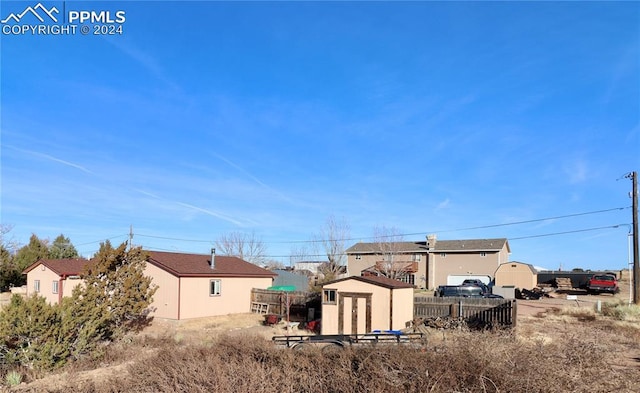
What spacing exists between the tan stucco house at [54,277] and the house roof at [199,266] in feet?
35.3

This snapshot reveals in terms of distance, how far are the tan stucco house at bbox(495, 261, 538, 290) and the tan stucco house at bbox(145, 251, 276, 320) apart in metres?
27.1

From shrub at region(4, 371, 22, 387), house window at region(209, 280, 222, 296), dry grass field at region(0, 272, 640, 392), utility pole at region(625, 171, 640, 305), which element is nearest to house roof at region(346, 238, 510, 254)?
utility pole at region(625, 171, 640, 305)

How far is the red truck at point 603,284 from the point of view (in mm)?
39406

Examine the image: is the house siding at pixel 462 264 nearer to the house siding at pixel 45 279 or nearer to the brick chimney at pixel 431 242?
the brick chimney at pixel 431 242

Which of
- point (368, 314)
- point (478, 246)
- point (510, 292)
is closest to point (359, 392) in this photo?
point (368, 314)

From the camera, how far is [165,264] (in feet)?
86.2

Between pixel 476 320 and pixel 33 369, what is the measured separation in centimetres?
1715

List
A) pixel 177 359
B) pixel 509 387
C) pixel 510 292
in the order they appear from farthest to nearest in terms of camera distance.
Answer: pixel 510 292 < pixel 177 359 < pixel 509 387

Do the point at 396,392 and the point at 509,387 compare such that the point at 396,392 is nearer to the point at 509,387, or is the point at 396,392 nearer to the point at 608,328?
the point at 509,387

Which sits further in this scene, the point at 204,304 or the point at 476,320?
the point at 204,304

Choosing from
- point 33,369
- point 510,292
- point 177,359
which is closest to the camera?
point 177,359

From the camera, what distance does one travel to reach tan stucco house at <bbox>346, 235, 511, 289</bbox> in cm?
4906

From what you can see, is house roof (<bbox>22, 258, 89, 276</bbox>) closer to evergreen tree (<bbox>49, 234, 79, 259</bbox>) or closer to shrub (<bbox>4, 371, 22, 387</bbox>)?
evergreen tree (<bbox>49, 234, 79, 259</bbox>)

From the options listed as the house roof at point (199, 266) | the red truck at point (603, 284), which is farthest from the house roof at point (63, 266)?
the red truck at point (603, 284)
